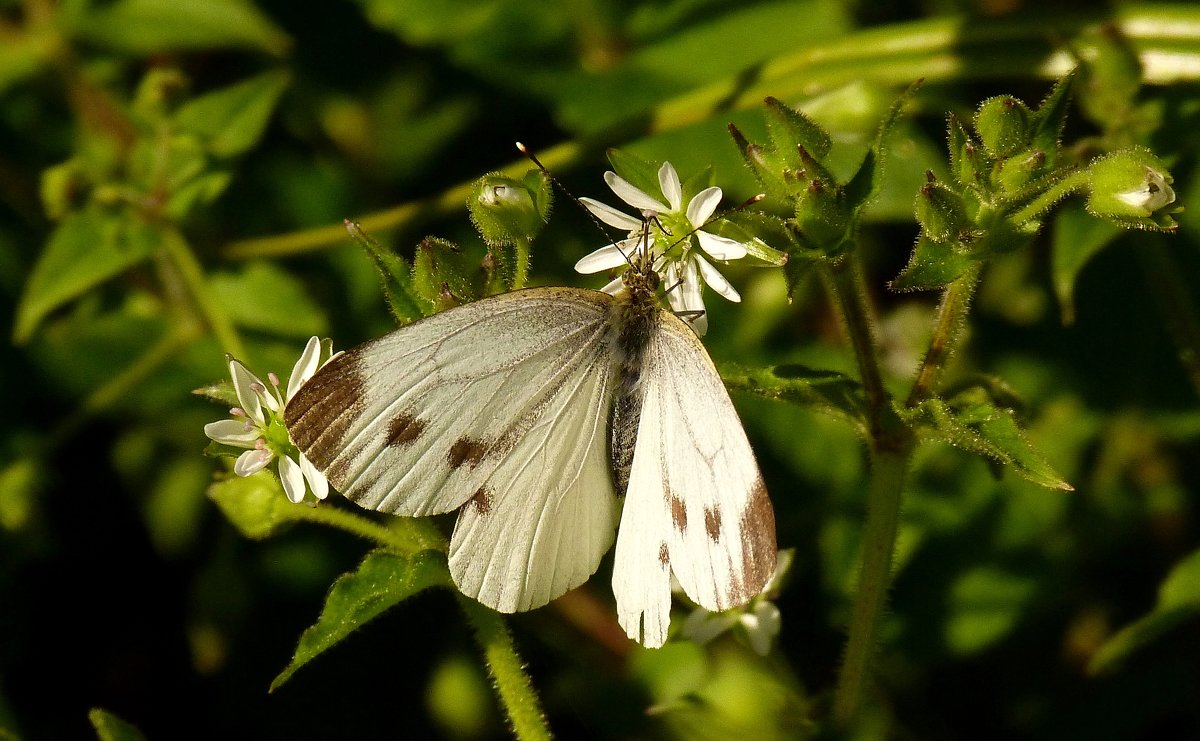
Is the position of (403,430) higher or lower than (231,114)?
lower

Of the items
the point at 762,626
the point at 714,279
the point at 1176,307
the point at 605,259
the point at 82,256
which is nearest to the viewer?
the point at 714,279

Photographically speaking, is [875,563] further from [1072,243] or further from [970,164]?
[1072,243]

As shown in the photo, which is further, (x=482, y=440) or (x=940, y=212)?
(x=482, y=440)

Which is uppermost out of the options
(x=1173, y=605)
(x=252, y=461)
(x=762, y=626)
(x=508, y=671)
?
Result: (x=252, y=461)

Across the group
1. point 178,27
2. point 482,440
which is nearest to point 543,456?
point 482,440

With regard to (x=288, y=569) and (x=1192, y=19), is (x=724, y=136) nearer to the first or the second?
(x=1192, y=19)

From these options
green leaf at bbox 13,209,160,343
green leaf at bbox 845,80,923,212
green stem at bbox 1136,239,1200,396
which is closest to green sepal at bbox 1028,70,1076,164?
green leaf at bbox 845,80,923,212

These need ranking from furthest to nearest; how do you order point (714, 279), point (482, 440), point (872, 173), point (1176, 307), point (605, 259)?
point (1176, 307) → point (605, 259) → point (714, 279) → point (482, 440) → point (872, 173)

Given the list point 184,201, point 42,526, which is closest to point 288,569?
point 42,526
